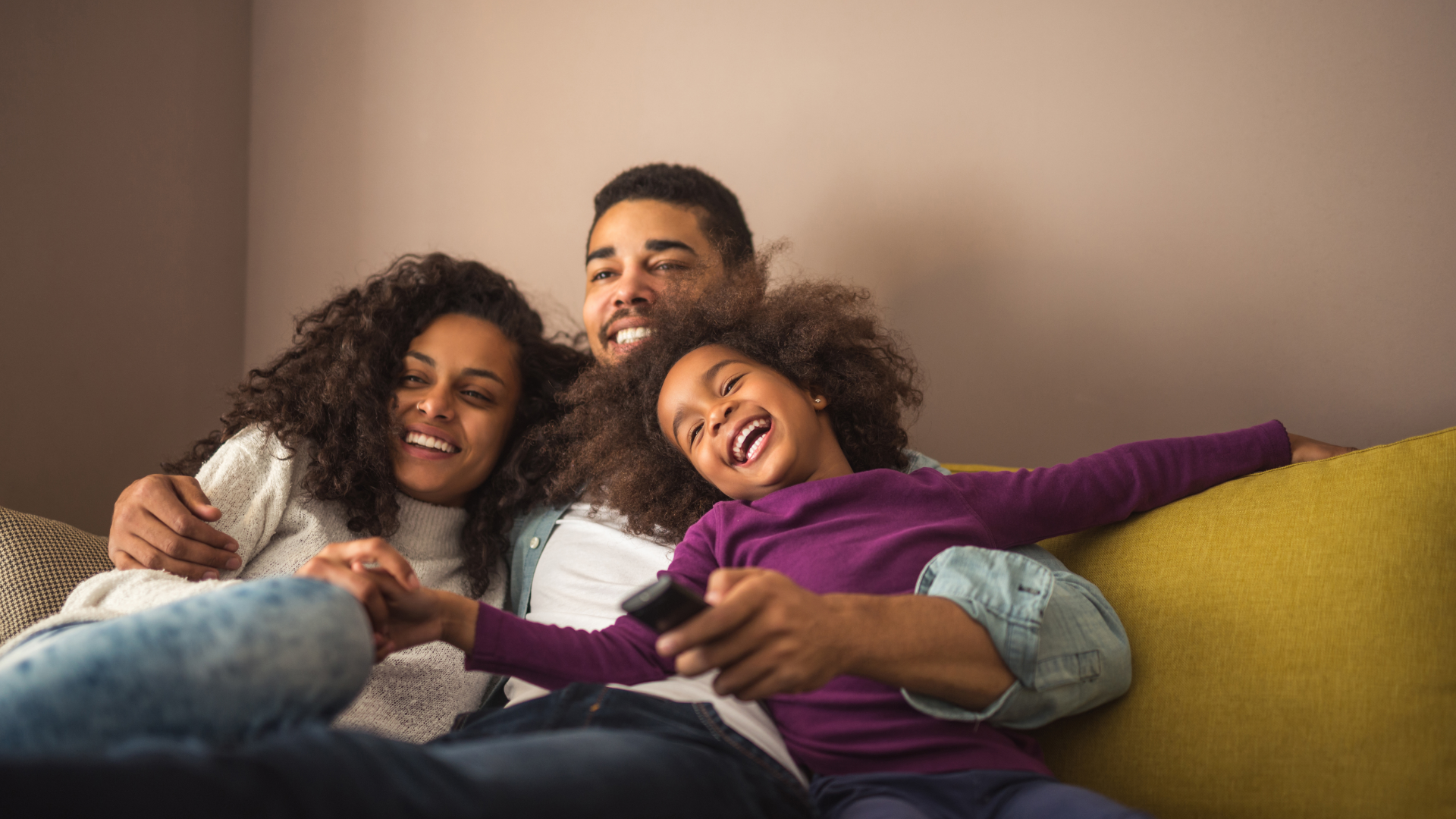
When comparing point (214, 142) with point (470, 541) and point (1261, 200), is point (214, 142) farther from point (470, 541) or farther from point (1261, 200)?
point (1261, 200)

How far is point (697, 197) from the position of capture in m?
1.90

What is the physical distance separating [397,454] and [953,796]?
3.60ft

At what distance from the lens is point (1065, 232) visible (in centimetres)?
187

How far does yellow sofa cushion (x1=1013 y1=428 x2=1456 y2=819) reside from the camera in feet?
3.06

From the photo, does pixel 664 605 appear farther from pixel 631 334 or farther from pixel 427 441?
pixel 631 334

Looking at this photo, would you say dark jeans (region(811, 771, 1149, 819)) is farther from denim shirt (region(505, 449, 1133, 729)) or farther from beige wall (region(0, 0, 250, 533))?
beige wall (region(0, 0, 250, 533))

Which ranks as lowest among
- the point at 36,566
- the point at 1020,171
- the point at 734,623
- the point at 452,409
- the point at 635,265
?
the point at 36,566

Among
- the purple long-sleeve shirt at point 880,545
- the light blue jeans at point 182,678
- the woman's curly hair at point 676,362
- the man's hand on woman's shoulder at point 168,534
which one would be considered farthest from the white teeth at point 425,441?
the light blue jeans at point 182,678

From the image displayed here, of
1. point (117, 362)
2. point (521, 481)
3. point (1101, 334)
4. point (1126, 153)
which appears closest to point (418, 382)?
point (521, 481)

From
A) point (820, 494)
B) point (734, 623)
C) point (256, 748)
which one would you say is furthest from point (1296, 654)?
point (256, 748)

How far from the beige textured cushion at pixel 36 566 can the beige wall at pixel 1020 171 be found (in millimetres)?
1286

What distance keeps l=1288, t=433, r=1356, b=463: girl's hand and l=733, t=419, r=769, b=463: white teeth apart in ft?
2.59

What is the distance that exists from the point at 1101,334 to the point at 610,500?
1.11 metres

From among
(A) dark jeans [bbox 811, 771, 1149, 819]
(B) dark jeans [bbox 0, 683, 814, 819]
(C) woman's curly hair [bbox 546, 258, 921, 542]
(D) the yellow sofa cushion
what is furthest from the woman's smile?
(D) the yellow sofa cushion
